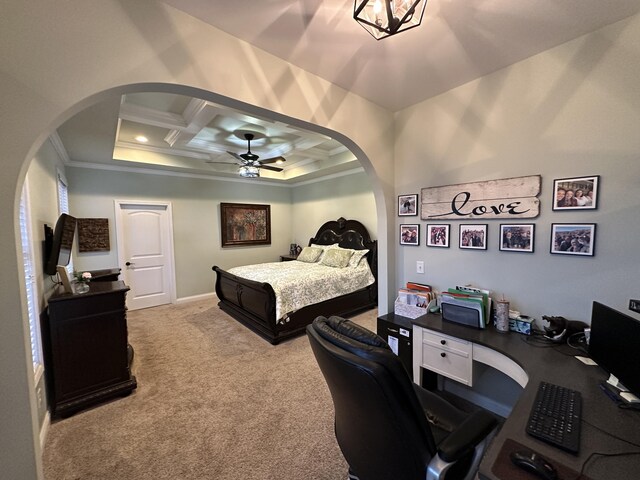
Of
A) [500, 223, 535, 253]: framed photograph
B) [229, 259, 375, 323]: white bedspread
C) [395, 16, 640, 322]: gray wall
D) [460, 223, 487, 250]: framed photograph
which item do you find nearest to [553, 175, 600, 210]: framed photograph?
[395, 16, 640, 322]: gray wall

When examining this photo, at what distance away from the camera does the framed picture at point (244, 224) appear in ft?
18.9

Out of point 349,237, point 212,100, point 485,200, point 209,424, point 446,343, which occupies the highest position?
point 212,100

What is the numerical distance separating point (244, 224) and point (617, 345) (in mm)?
5833

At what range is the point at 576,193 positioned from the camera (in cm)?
169

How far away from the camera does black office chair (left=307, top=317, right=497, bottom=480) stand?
2.93ft

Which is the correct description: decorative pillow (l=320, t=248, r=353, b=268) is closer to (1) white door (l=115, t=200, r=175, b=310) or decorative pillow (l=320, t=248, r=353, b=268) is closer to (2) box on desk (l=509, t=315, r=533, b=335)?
(2) box on desk (l=509, t=315, r=533, b=335)

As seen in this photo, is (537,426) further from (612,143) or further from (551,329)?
(612,143)

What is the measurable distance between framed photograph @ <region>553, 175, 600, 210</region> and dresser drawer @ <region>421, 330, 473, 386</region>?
1.14 meters

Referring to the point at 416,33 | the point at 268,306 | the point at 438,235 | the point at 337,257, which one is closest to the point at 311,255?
the point at 337,257

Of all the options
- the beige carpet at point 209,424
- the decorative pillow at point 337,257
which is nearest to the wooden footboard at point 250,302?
the beige carpet at point 209,424

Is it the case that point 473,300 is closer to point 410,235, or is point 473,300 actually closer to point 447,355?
point 447,355

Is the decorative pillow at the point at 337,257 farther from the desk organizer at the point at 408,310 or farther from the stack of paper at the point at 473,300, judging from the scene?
the stack of paper at the point at 473,300

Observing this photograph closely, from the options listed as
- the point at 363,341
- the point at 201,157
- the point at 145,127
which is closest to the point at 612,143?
the point at 363,341

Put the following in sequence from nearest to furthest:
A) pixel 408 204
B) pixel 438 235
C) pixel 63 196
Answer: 1. pixel 438 235
2. pixel 408 204
3. pixel 63 196
